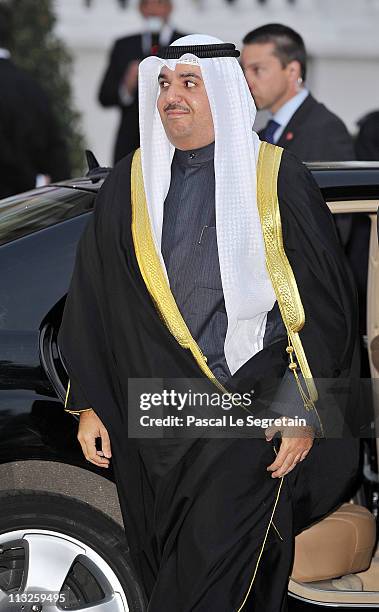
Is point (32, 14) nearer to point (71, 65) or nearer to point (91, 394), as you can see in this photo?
point (71, 65)

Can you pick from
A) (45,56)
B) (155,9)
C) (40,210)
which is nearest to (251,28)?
(45,56)

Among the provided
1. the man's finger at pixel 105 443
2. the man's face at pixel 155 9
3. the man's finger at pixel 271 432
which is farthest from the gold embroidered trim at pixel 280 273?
the man's face at pixel 155 9

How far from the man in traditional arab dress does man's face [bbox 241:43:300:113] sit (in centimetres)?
267

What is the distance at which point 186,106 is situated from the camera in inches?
142

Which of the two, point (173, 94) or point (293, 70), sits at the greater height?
point (293, 70)

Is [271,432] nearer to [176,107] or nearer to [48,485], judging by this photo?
[48,485]

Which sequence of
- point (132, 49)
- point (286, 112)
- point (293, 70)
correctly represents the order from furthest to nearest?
point (132, 49)
point (293, 70)
point (286, 112)

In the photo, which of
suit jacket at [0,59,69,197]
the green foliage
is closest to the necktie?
suit jacket at [0,59,69,197]

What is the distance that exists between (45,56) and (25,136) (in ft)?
20.9

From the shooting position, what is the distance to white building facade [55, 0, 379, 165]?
15.3 meters

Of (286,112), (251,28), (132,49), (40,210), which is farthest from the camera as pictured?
(251,28)

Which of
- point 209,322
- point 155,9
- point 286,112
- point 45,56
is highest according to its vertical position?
point 45,56

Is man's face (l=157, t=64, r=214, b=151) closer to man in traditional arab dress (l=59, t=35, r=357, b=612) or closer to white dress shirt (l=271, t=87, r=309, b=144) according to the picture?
man in traditional arab dress (l=59, t=35, r=357, b=612)

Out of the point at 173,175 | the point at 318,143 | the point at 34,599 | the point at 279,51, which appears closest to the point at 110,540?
the point at 34,599
